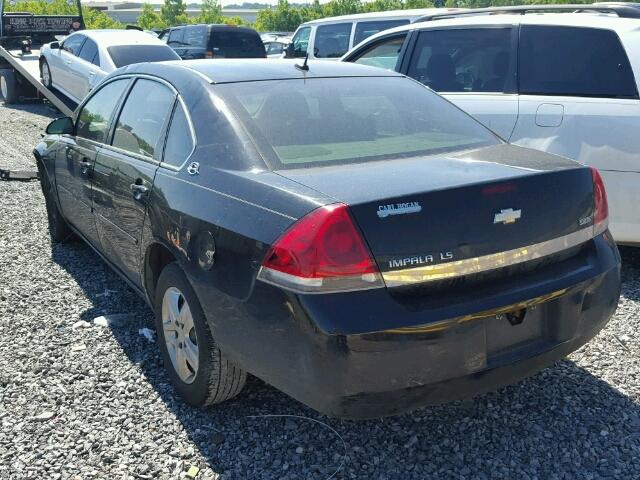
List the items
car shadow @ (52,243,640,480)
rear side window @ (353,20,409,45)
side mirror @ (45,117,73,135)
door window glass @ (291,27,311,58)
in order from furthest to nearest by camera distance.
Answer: door window glass @ (291,27,311,58) < rear side window @ (353,20,409,45) < side mirror @ (45,117,73,135) < car shadow @ (52,243,640,480)

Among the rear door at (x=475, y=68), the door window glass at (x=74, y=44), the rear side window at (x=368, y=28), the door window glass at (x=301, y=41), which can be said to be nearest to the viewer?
the rear door at (x=475, y=68)

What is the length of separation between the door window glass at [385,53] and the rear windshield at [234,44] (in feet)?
33.6

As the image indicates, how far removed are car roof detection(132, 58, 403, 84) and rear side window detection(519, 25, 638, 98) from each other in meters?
1.55

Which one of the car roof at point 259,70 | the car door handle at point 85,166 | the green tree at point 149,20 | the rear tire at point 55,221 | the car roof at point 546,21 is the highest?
the car roof at point 546,21

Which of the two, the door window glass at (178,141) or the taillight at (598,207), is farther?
the door window glass at (178,141)

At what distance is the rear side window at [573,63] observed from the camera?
4.71 meters

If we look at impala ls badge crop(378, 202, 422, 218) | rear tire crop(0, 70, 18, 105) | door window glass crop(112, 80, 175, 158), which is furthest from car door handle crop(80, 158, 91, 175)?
rear tire crop(0, 70, 18, 105)

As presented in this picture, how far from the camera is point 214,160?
3084 mm

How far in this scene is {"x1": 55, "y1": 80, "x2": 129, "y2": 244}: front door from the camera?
4387 millimetres

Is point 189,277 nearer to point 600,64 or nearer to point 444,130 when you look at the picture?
point 444,130

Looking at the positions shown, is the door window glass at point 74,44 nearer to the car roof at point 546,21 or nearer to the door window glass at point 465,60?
the car roof at point 546,21

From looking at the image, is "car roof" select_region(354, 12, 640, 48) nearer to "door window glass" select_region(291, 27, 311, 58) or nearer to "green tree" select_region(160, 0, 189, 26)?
"door window glass" select_region(291, 27, 311, 58)

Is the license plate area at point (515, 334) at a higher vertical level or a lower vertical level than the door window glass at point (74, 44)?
lower

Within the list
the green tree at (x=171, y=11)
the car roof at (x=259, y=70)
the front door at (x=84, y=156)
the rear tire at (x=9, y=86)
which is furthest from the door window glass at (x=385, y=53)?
the green tree at (x=171, y=11)
